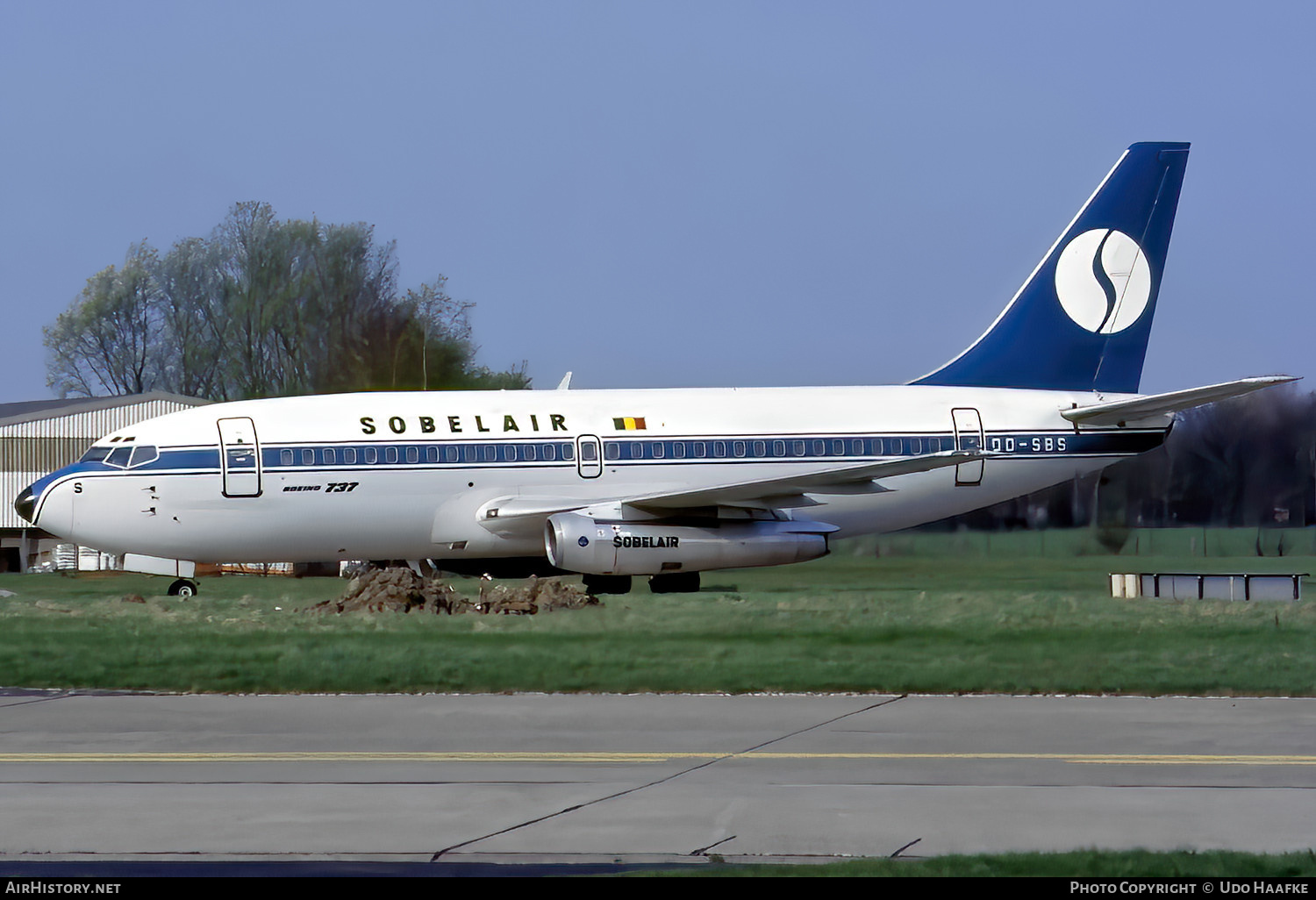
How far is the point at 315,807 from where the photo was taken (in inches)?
336

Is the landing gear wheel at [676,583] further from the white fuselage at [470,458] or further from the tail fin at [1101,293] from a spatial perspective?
the tail fin at [1101,293]

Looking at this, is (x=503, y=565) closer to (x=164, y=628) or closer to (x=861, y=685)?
(x=164, y=628)

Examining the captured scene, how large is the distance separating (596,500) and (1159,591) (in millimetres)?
9543

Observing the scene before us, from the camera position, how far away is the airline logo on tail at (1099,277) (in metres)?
31.5

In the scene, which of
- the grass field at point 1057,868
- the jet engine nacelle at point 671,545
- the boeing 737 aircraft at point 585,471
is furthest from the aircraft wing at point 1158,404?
the grass field at point 1057,868

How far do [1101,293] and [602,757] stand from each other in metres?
23.6

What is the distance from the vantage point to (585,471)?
91.4ft

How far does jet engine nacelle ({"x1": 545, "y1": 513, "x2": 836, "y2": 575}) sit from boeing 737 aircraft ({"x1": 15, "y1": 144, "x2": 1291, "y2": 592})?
0.04 m

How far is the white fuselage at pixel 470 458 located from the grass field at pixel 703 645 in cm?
159

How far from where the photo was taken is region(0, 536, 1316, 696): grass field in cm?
1488

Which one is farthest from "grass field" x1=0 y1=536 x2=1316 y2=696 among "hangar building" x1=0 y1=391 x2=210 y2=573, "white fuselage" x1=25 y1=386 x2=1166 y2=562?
"hangar building" x1=0 y1=391 x2=210 y2=573

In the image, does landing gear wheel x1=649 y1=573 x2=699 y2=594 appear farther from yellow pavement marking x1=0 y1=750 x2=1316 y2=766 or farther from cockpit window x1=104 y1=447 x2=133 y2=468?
yellow pavement marking x1=0 y1=750 x2=1316 y2=766

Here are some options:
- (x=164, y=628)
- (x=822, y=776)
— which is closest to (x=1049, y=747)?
(x=822, y=776)

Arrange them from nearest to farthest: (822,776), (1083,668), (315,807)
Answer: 1. (315,807)
2. (822,776)
3. (1083,668)
